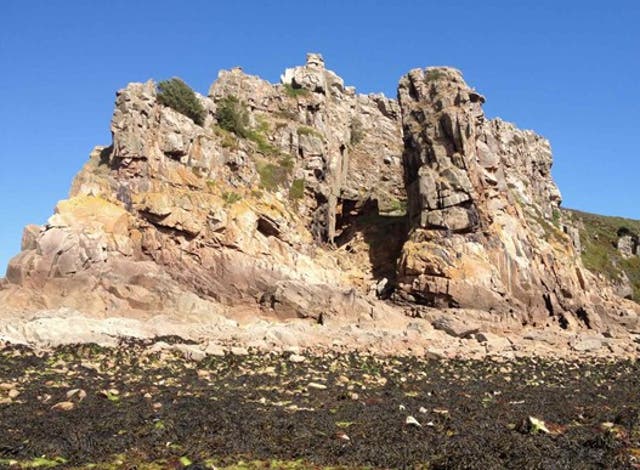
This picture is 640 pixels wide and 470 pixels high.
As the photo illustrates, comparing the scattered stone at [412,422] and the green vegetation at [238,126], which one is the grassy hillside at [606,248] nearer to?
the green vegetation at [238,126]

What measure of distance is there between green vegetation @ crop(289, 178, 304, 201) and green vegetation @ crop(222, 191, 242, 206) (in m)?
7.01

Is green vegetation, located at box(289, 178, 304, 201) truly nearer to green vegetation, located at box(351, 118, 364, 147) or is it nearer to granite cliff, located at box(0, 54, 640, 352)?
granite cliff, located at box(0, 54, 640, 352)

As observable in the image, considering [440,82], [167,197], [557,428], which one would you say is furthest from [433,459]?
[440,82]

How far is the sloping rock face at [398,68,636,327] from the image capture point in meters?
42.7

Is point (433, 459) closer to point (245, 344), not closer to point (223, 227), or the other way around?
point (245, 344)

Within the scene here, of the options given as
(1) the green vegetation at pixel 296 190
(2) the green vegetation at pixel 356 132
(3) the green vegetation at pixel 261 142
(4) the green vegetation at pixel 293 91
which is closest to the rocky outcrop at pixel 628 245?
(2) the green vegetation at pixel 356 132

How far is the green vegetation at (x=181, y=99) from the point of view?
44750mm

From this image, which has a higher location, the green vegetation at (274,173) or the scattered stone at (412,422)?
the green vegetation at (274,173)

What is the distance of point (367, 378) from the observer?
20672mm

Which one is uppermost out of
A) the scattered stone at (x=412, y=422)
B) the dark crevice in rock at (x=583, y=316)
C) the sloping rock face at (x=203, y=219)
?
the sloping rock face at (x=203, y=219)

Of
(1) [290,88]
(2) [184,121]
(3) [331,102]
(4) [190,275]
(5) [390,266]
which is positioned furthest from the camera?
(3) [331,102]

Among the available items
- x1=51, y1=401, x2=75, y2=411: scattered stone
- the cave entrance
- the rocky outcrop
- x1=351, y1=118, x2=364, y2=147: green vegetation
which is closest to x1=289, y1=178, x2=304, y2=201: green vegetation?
the cave entrance

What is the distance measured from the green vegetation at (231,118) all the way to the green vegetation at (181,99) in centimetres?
258

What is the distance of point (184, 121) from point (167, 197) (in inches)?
304
